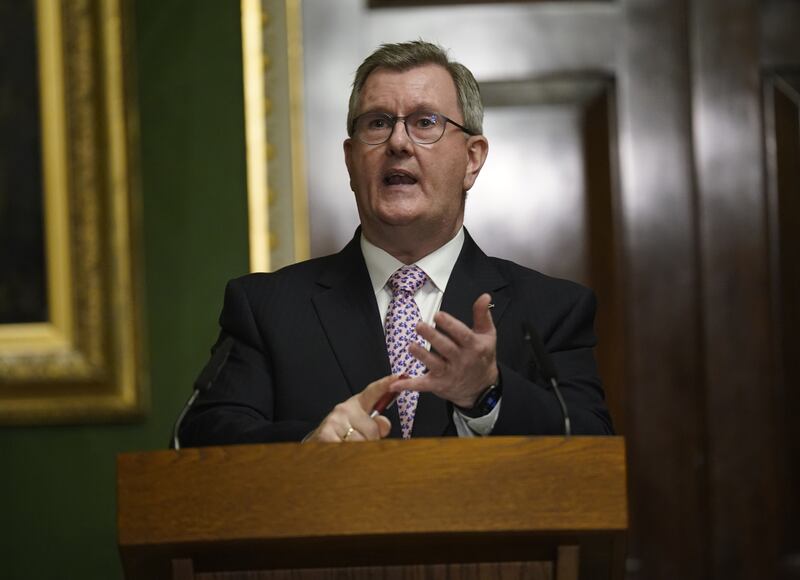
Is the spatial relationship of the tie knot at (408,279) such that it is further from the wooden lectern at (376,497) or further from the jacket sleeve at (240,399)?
the wooden lectern at (376,497)

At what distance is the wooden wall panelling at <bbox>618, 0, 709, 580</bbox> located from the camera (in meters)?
3.34

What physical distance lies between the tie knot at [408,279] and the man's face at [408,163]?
0.26ft

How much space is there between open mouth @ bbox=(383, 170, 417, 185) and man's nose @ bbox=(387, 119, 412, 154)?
1.8 inches

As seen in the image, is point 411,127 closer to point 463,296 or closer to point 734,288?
point 463,296

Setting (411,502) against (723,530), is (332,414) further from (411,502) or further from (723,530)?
(723,530)

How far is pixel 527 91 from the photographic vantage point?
11.3ft

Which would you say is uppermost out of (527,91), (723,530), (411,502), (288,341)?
(527,91)

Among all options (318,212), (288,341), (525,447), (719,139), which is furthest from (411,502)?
(719,139)

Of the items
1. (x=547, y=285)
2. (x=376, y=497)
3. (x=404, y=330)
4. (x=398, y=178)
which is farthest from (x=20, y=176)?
(x=376, y=497)

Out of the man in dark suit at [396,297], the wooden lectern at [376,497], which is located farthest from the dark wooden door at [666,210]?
the wooden lectern at [376,497]

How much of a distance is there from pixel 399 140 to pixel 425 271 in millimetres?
277

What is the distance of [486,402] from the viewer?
1974 mm

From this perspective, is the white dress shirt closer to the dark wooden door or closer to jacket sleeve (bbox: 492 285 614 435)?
jacket sleeve (bbox: 492 285 614 435)

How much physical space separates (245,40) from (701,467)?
1818 millimetres
